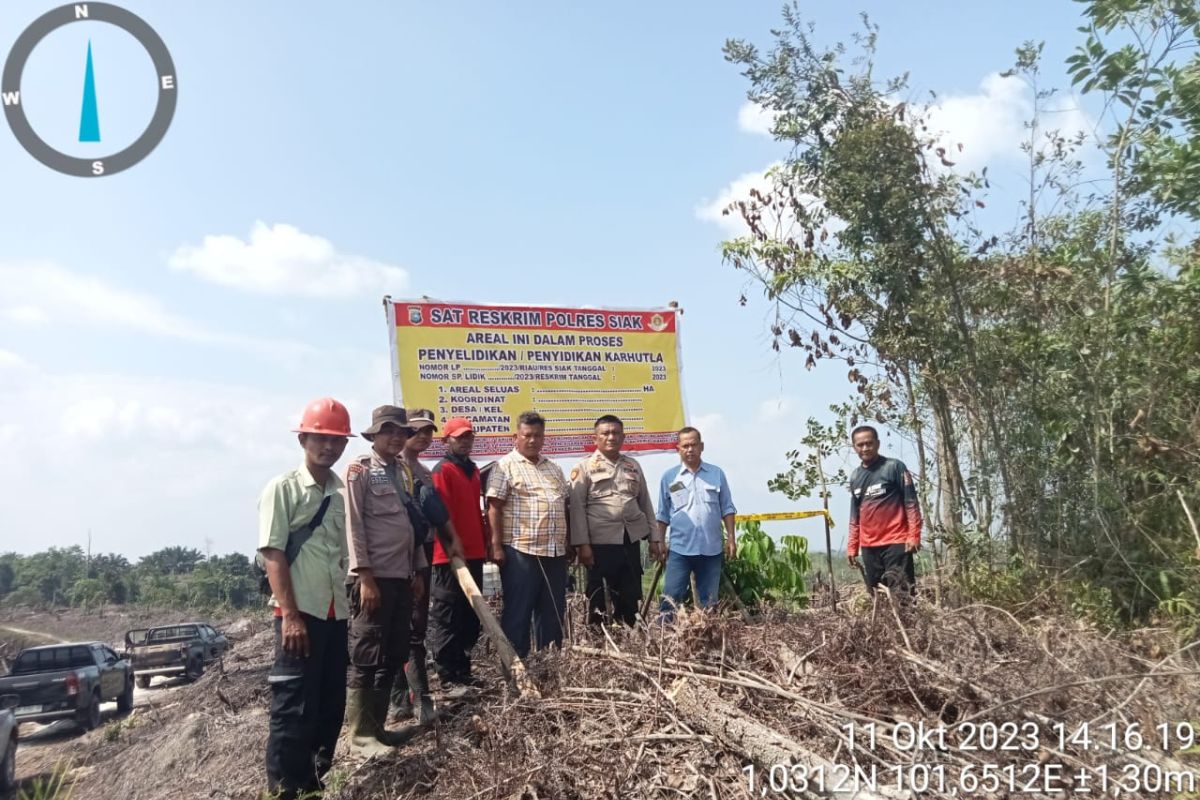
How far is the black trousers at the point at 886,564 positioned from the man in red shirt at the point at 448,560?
271 centimetres

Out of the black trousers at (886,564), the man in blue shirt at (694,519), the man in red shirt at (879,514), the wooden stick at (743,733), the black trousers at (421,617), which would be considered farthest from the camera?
the man in red shirt at (879,514)

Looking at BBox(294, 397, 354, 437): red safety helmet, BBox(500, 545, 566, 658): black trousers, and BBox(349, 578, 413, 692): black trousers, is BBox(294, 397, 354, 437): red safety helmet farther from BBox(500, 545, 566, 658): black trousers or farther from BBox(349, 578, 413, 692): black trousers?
BBox(500, 545, 566, 658): black trousers

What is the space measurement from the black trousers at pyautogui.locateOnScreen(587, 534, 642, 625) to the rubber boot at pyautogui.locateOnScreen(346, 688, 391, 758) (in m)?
1.63

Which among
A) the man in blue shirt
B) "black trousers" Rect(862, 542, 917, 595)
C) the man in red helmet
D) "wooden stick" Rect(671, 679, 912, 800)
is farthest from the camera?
"black trousers" Rect(862, 542, 917, 595)

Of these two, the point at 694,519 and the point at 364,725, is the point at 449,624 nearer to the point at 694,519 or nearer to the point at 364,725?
the point at 364,725

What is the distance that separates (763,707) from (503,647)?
1394mm

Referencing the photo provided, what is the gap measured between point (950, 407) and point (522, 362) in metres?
Result: 3.53

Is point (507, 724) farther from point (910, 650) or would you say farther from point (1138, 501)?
point (1138, 501)

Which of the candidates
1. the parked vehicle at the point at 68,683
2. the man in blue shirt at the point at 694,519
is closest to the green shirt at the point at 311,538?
the man in blue shirt at the point at 694,519

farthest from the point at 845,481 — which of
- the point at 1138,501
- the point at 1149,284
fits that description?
the point at 1149,284

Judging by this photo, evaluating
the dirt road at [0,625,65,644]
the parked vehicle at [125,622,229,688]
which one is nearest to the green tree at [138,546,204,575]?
the dirt road at [0,625,65,644]

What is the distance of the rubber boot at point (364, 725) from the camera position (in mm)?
4195

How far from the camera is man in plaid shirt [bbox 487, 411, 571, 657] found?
16.4 feet

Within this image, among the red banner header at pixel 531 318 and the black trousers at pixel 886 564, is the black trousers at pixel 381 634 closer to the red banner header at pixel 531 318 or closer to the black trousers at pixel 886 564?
the red banner header at pixel 531 318
